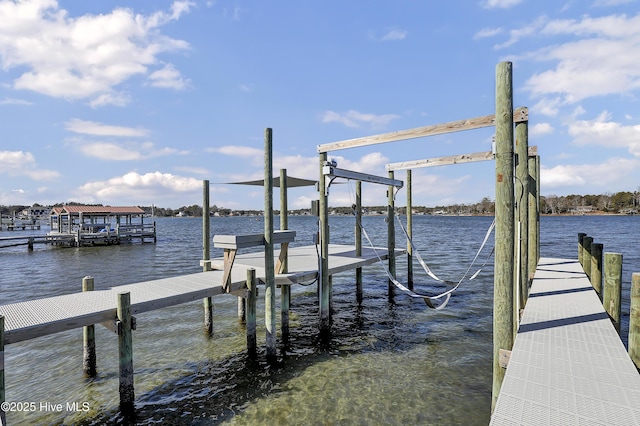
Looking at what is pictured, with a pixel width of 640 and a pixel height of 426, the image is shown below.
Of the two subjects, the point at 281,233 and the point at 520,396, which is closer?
the point at 520,396

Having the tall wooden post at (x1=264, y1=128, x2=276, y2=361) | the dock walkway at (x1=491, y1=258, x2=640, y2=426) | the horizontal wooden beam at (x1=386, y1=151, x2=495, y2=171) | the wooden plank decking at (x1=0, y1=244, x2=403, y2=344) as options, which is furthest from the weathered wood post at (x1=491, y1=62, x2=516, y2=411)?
the wooden plank decking at (x1=0, y1=244, x2=403, y2=344)

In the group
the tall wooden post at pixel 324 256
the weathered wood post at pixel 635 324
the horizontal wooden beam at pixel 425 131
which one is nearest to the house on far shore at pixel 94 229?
the tall wooden post at pixel 324 256

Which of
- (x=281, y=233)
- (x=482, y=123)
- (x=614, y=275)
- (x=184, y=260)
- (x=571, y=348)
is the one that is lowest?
(x=184, y=260)

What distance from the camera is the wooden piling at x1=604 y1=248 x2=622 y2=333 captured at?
231 inches

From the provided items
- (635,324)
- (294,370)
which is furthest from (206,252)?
(635,324)

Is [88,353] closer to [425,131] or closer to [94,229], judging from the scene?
[425,131]

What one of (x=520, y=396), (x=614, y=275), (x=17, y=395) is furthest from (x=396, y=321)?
(x=17, y=395)

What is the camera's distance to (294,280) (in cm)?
807

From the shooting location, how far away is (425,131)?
24.8ft

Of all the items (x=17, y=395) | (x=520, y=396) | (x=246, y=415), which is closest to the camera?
(x=520, y=396)

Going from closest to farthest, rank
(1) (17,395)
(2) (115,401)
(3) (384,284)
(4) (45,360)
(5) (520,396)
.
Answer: (5) (520,396)
(2) (115,401)
(1) (17,395)
(4) (45,360)
(3) (384,284)

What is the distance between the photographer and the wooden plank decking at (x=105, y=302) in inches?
194

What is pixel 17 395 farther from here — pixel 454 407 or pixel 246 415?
pixel 454 407

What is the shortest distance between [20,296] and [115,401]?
39.9 feet
